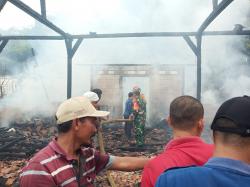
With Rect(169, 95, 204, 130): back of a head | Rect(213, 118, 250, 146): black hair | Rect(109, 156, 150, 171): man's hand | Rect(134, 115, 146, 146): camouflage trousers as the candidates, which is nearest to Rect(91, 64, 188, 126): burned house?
Rect(134, 115, 146, 146): camouflage trousers

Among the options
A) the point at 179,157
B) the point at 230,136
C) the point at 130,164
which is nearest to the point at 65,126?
the point at 130,164

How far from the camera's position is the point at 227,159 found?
4.83ft

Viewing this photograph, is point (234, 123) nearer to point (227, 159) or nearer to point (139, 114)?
point (227, 159)

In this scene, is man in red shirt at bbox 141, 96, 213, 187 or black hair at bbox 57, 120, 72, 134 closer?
man in red shirt at bbox 141, 96, 213, 187

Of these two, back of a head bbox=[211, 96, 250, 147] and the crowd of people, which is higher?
back of a head bbox=[211, 96, 250, 147]

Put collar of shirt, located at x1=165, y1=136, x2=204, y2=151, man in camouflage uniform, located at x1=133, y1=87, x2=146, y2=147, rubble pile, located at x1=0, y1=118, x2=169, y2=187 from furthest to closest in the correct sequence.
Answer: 1. man in camouflage uniform, located at x1=133, y1=87, x2=146, y2=147
2. rubble pile, located at x1=0, y1=118, x2=169, y2=187
3. collar of shirt, located at x1=165, y1=136, x2=204, y2=151

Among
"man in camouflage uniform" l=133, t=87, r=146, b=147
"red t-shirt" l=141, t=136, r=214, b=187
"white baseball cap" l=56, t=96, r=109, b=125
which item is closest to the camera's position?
"red t-shirt" l=141, t=136, r=214, b=187

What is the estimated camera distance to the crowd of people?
144 cm

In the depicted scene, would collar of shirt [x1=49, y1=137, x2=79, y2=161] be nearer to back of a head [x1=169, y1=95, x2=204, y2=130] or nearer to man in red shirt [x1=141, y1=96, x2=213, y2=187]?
man in red shirt [x1=141, y1=96, x2=213, y2=187]

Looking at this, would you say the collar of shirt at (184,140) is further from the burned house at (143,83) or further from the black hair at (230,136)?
the burned house at (143,83)

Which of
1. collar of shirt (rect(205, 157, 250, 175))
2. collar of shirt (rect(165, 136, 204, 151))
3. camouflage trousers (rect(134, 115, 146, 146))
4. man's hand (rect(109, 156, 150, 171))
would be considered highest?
collar of shirt (rect(205, 157, 250, 175))

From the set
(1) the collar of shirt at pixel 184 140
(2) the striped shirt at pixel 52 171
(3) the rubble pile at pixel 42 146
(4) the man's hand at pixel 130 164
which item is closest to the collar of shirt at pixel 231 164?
(1) the collar of shirt at pixel 184 140

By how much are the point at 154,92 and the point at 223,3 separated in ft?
43.6

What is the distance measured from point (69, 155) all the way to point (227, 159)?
1328 millimetres
